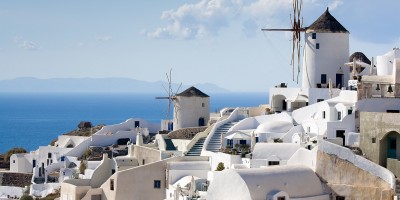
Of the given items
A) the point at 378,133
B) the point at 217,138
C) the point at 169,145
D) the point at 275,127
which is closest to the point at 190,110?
the point at 169,145

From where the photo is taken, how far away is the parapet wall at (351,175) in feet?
101

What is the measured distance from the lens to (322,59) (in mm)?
45969

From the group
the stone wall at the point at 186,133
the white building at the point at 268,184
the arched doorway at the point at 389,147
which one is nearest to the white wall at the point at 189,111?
A: the stone wall at the point at 186,133

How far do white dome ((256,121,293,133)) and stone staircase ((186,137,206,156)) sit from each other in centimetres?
330

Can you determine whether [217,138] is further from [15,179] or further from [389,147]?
[15,179]

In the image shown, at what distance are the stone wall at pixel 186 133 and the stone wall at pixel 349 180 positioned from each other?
15226 mm

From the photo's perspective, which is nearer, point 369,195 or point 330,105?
point 369,195

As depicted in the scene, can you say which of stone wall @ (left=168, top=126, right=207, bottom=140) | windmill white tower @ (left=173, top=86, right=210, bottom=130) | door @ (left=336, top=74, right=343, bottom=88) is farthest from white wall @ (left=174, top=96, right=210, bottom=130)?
door @ (left=336, top=74, right=343, bottom=88)

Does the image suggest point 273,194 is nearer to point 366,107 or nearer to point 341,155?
point 341,155

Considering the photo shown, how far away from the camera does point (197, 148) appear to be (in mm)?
44344

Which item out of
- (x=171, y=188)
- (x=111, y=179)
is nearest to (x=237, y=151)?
(x=171, y=188)

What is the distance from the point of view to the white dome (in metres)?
41.9

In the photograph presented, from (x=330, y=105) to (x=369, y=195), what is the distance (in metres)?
9.54

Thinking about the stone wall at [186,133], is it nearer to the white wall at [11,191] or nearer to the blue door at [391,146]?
the white wall at [11,191]
